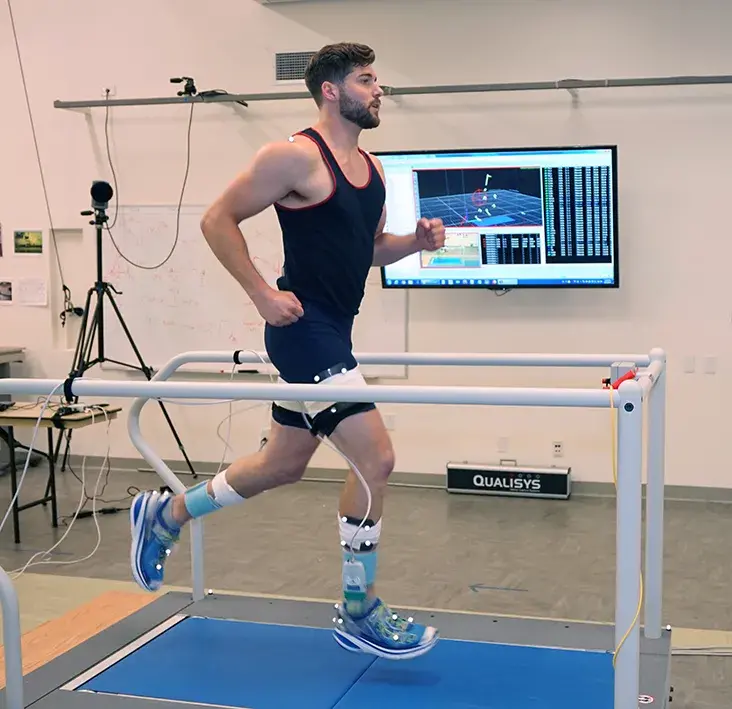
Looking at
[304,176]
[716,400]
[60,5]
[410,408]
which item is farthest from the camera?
[60,5]

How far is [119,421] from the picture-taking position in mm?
6340

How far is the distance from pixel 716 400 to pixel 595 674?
325 cm

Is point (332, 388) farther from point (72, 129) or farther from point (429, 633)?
point (72, 129)

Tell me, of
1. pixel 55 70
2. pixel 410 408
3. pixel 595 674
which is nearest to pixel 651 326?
pixel 410 408

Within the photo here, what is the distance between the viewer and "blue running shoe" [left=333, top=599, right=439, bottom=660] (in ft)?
8.02

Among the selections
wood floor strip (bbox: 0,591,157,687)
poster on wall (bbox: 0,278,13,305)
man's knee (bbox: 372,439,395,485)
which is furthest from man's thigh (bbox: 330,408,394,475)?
poster on wall (bbox: 0,278,13,305)

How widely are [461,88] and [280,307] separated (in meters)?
3.39

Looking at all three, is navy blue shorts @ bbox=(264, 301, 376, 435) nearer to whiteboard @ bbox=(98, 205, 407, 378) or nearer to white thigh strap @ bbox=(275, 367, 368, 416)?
white thigh strap @ bbox=(275, 367, 368, 416)

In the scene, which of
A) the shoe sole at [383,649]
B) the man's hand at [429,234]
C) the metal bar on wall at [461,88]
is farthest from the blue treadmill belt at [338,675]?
the metal bar on wall at [461,88]

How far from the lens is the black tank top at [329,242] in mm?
2459

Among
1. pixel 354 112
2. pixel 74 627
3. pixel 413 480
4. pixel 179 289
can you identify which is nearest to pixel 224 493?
pixel 74 627

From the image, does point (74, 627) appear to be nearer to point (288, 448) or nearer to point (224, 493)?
point (224, 493)

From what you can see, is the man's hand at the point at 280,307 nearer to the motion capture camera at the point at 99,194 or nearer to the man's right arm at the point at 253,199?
the man's right arm at the point at 253,199

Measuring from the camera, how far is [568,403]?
1.88 m
